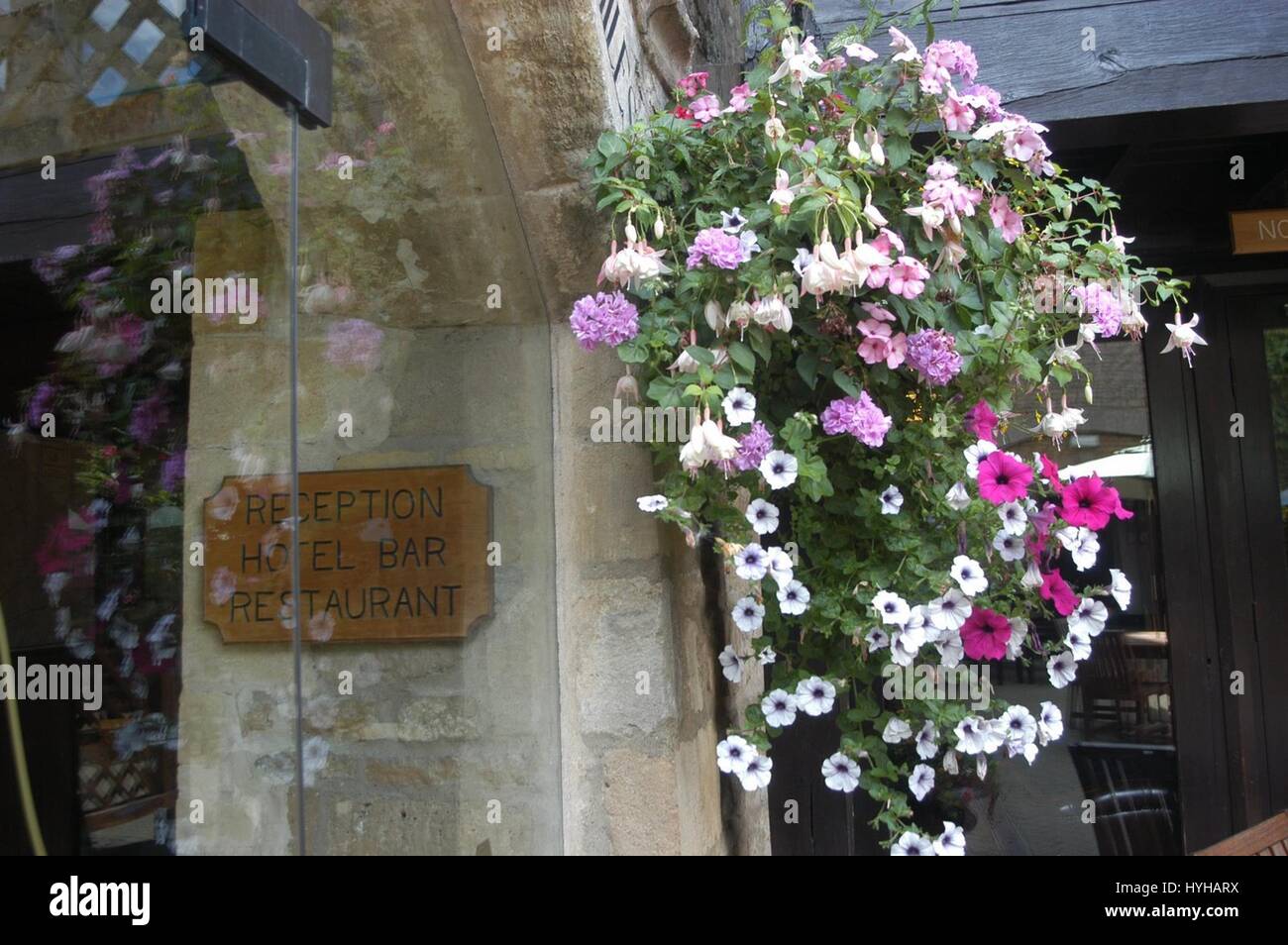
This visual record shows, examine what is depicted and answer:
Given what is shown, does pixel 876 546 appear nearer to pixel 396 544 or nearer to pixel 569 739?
pixel 569 739

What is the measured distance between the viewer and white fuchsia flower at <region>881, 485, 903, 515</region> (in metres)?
1.75

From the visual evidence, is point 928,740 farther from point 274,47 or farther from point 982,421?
point 274,47

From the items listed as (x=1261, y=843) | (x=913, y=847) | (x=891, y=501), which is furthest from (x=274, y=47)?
(x=1261, y=843)

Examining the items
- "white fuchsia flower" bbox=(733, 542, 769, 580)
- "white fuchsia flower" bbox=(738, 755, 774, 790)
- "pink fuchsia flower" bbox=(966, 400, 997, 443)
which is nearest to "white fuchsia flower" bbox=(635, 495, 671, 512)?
"white fuchsia flower" bbox=(733, 542, 769, 580)

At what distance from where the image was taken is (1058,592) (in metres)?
1.78

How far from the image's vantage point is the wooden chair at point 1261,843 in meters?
2.11

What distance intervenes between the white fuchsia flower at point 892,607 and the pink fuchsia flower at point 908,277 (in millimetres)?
502

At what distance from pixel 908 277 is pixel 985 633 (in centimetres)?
64

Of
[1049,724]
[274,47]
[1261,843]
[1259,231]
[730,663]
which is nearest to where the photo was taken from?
[274,47]

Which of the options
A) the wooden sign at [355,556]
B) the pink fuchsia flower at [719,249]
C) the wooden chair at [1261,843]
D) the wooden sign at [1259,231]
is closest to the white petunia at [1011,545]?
the pink fuchsia flower at [719,249]

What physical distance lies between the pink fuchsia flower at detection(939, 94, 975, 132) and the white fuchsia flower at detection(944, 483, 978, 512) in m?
0.63

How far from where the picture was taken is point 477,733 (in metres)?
2.13

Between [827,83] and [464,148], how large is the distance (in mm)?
724

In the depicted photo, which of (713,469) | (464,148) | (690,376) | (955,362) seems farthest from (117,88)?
(955,362)
